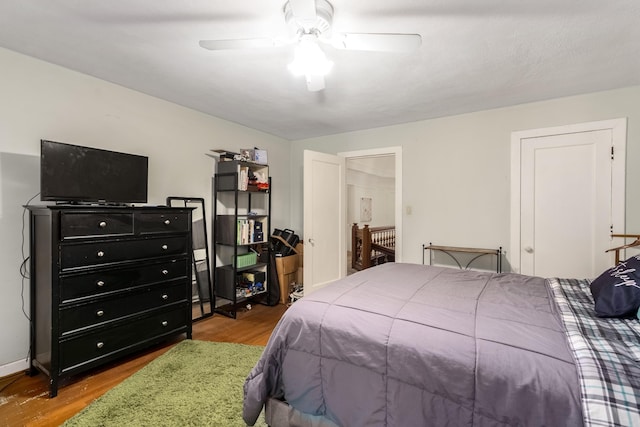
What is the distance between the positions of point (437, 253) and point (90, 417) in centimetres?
342

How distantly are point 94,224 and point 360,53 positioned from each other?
2253 mm

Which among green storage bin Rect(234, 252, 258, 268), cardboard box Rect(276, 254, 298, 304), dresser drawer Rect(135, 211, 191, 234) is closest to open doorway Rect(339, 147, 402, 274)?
cardboard box Rect(276, 254, 298, 304)

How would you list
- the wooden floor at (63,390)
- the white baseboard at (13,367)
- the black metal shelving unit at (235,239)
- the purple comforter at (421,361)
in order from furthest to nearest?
the black metal shelving unit at (235,239)
the white baseboard at (13,367)
the wooden floor at (63,390)
the purple comforter at (421,361)

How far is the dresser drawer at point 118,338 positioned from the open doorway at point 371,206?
8.70ft

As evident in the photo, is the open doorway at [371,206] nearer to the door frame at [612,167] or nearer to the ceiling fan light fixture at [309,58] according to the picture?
the door frame at [612,167]

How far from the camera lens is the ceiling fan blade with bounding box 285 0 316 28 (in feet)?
4.08

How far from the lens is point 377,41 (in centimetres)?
155

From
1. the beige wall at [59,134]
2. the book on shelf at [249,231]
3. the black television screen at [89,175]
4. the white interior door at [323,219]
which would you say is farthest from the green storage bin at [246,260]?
the black television screen at [89,175]

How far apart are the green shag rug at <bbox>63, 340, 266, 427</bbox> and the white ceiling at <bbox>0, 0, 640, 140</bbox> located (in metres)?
2.32

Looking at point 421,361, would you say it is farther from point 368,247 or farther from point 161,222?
point 368,247

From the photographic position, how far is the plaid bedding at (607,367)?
0.86 meters

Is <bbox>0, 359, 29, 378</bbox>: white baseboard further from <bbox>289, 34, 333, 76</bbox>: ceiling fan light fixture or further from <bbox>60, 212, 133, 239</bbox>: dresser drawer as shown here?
<bbox>289, 34, 333, 76</bbox>: ceiling fan light fixture

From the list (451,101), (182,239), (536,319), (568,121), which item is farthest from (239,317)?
(568,121)

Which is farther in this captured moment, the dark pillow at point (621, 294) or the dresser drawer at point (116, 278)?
the dresser drawer at point (116, 278)
